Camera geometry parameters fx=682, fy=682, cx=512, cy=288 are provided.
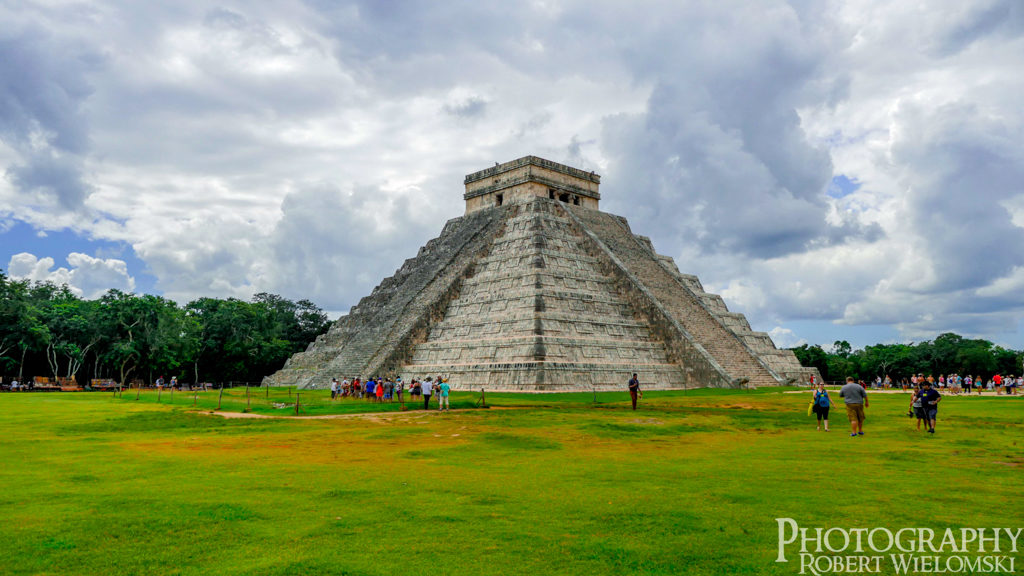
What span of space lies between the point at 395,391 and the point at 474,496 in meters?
18.5

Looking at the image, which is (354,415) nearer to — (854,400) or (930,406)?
(854,400)

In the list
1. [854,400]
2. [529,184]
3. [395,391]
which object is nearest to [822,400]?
[854,400]

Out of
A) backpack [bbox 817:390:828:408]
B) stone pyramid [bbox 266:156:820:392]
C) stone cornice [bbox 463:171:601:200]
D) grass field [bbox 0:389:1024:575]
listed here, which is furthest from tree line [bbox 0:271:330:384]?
backpack [bbox 817:390:828:408]

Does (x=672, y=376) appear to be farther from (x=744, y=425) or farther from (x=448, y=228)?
(x=448, y=228)

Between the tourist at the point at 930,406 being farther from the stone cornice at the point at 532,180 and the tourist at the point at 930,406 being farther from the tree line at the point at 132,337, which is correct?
the tree line at the point at 132,337

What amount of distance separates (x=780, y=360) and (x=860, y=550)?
33.4 m

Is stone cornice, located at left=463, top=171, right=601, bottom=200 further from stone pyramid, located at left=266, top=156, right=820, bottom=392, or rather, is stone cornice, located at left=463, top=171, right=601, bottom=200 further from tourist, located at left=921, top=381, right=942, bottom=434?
tourist, located at left=921, top=381, right=942, bottom=434

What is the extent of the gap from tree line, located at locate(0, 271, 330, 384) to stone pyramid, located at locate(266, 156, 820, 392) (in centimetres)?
1349

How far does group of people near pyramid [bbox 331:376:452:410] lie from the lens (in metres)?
21.0

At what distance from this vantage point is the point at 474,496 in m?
7.44

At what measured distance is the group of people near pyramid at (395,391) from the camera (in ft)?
68.8

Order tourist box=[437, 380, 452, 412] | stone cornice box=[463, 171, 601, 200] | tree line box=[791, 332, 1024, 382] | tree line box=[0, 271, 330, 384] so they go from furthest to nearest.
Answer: tree line box=[791, 332, 1024, 382]
tree line box=[0, 271, 330, 384]
stone cornice box=[463, 171, 601, 200]
tourist box=[437, 380, 452, 412]

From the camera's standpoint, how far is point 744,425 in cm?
1584

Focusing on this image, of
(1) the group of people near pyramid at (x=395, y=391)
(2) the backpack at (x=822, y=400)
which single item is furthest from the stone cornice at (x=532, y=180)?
(2) the backpack at (x=822, y=400)
